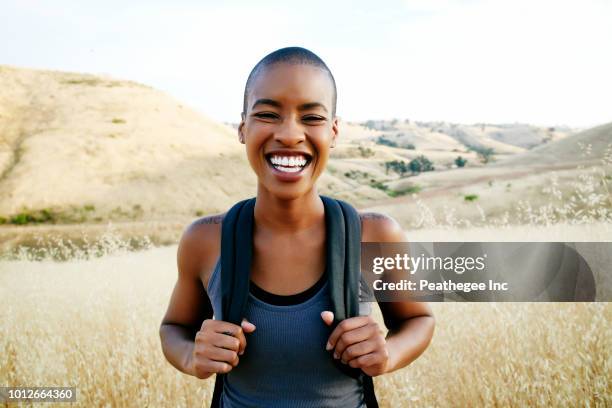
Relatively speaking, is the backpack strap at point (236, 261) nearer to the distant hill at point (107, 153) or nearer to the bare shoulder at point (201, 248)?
the bare shoulder at point (201, 248)

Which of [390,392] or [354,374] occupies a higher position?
[354,374]

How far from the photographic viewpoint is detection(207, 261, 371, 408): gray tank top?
1615mm

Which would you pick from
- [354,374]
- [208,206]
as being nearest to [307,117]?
[354,374]

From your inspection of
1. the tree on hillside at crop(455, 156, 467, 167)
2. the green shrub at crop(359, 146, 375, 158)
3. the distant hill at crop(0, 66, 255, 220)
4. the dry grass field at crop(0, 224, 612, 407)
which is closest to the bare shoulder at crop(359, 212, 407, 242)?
the dry grass field at crop(0, 224, 612, 407)

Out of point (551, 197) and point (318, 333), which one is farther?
point (551, 197)

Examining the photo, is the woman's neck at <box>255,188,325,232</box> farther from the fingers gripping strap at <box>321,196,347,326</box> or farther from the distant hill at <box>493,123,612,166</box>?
the distant hill at <box>493,123,612,166</box>

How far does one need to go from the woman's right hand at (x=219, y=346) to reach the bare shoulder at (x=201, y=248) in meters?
0.36

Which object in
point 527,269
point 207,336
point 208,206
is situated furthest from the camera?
point 208,206

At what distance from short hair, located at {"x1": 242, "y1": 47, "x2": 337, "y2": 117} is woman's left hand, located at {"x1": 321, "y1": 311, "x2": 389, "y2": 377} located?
842 mm

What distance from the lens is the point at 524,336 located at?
128 inches

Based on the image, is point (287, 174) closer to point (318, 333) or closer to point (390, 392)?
point (318, 333)

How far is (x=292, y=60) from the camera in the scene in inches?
67.6

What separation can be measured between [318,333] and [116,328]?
3215mm

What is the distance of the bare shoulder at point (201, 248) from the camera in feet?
6.15
